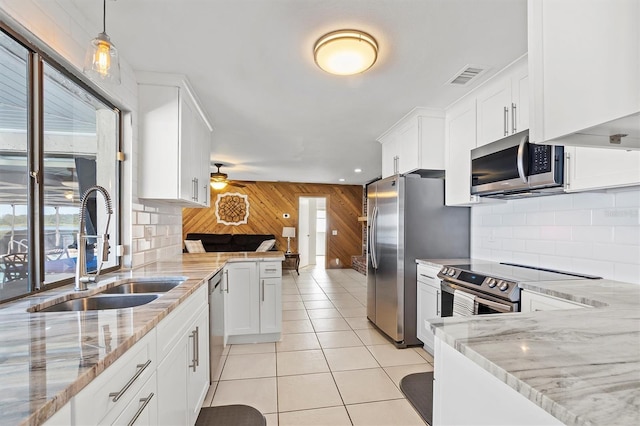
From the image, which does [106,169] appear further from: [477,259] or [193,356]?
[477,259]

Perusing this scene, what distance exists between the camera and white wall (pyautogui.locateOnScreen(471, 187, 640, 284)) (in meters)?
1.94

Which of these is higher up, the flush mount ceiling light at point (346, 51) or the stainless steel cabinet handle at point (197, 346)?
the flush mount ceiling light at point (346, 51)

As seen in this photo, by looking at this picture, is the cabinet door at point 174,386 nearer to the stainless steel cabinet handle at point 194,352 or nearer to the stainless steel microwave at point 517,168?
the stainless steel cabinet handle at point 194,352

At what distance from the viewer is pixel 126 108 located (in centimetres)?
238

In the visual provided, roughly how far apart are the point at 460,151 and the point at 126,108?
2866 millimetres

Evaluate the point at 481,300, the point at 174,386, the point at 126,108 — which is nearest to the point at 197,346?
the point at 174,386

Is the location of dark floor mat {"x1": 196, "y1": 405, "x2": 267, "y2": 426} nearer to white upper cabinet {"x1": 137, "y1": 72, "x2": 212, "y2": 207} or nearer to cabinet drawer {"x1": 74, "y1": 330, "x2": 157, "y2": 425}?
cabinet drawer {"x1": 74, "y1": 330, "x2": 157, "y2": 425}

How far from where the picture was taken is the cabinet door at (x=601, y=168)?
5.38 ft

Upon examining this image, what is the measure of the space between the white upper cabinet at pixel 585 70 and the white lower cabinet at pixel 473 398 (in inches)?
25.8

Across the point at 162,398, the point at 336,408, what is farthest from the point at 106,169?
the point at 336,408

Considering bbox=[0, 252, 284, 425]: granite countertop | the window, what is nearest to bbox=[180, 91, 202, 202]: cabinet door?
the window

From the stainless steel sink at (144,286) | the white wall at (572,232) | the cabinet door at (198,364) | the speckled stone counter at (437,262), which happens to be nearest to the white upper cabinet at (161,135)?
the stainless steel sink at (144,286)

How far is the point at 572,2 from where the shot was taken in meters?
0.80

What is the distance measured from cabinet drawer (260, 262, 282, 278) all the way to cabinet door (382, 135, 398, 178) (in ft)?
5.89
